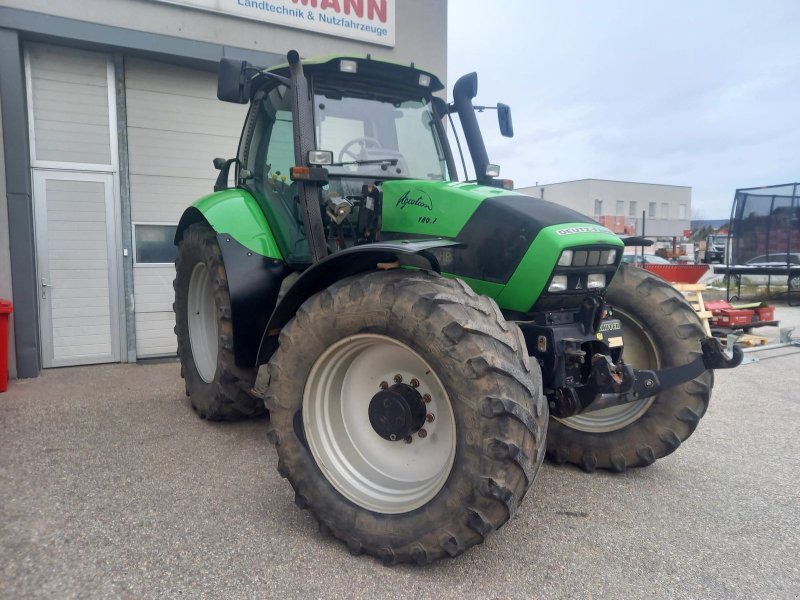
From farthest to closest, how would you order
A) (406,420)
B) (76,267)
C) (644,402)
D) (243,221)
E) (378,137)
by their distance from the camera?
(76,267) → (243,221) → (378,137) → (644,402) → (406,420)

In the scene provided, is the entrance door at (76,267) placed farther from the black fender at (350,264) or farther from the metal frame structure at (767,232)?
the metal frame structure at (767,232)

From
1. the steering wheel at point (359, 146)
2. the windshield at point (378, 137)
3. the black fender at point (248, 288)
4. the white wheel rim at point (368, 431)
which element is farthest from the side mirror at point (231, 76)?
the white wheel rim at point (368, 431)

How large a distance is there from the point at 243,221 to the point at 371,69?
1347 mm

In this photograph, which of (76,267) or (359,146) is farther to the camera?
(76,267)

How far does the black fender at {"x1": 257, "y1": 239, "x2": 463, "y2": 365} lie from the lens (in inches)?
106

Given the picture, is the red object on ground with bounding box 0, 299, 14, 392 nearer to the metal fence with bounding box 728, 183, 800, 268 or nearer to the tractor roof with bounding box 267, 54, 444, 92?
the tractor roof with bounding box 267, 54, 444, 92

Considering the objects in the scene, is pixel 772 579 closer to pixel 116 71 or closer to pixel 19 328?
pixel 19 328

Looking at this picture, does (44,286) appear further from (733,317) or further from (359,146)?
(733,317)

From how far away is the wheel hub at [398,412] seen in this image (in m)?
2.80

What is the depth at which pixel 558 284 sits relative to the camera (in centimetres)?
302

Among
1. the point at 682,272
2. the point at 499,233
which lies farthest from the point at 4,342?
the point at 682,272

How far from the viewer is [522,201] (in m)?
3.20

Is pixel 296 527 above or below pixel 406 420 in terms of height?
below

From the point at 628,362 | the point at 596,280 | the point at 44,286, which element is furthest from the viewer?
the point at 44,286
